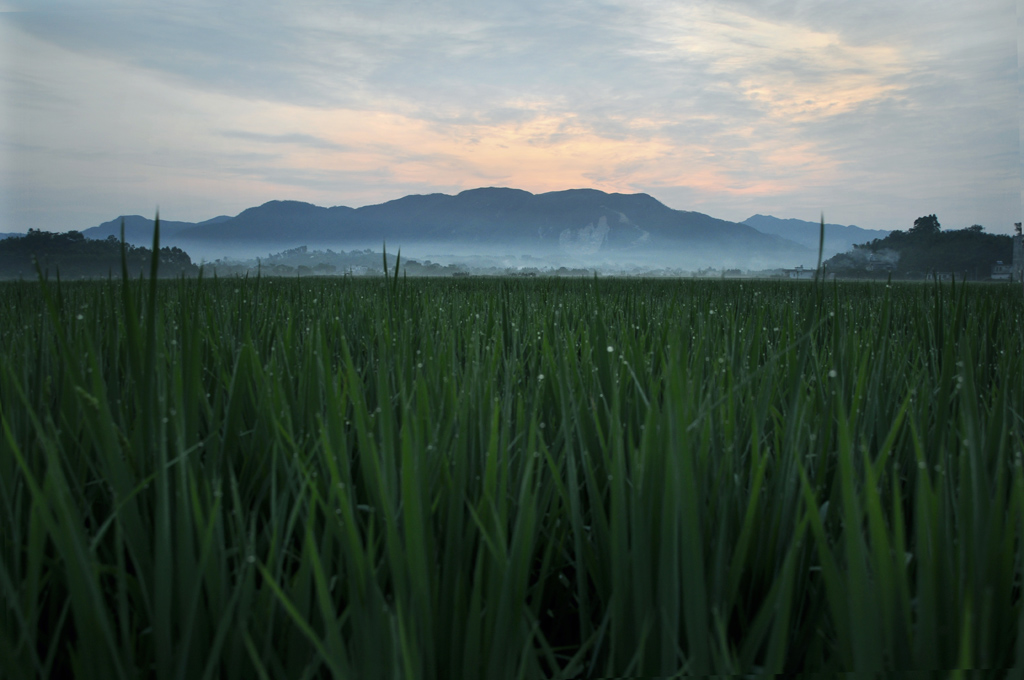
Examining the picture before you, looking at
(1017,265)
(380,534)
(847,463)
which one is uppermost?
(1017,265)

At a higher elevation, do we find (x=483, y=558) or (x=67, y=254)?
(x=67, y=254)

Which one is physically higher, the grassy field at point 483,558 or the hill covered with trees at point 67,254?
the hill covered with trees at point 67,254

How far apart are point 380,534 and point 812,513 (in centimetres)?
38

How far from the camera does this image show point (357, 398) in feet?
2.05

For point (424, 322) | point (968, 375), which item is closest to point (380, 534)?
point (968, 375)

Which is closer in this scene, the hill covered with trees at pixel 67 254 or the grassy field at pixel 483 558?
the grassy field at pixel 483 558

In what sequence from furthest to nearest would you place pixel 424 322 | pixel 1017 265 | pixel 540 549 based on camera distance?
1. pixel 1017 265
2. pixel 424 322
3. pixel 540 549

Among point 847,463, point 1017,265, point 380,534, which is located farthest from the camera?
point 1017,265

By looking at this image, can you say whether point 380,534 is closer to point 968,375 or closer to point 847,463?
point 847,463

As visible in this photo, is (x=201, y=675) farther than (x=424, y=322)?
No

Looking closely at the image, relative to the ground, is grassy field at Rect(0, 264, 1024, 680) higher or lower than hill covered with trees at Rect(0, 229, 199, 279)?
lower

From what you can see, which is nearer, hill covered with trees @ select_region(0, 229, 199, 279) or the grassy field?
the grassy field

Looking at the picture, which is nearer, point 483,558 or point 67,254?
point 483,558

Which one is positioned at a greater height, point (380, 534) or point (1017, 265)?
point (1017, 265)
